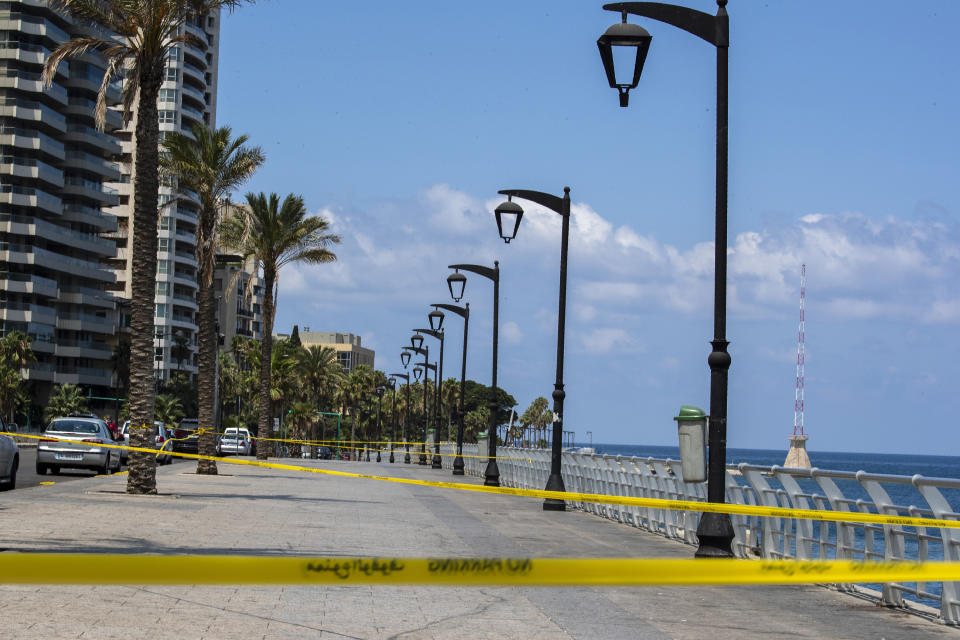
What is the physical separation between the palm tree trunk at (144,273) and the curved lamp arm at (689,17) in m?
11.4

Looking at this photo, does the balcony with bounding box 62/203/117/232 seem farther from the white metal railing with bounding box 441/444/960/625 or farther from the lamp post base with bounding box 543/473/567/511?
the lamp post base with bounding box 543/473/567/511

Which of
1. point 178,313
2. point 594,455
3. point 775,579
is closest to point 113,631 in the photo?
point 775,579

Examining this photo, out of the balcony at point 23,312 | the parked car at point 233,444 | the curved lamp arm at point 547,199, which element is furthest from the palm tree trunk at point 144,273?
the balcony at point 23,312

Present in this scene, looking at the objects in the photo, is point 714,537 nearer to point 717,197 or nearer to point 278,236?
point 717,197

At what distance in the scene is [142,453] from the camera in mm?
22344

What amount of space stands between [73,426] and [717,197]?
23.5 m

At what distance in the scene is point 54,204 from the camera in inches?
3573

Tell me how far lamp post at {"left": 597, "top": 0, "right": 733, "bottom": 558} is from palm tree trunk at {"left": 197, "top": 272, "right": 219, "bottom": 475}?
68.7 feet

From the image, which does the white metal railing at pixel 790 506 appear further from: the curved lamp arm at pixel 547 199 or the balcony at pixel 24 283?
the balcony at pixel 24 283

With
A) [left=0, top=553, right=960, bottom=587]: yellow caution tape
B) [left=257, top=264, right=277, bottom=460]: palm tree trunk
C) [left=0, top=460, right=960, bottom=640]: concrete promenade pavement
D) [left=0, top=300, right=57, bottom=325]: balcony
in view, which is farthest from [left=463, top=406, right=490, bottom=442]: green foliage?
[left=0, top=553, right=960, bottom=587]: yellow caution tape

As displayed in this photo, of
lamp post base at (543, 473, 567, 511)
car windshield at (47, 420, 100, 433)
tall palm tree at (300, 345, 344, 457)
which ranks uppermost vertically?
tall palm tree at (300, 345, 344, 457)

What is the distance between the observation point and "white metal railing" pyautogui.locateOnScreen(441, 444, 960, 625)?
9438mm

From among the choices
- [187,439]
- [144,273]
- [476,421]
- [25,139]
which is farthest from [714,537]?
[476,421]

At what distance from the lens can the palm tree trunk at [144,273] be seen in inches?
874
